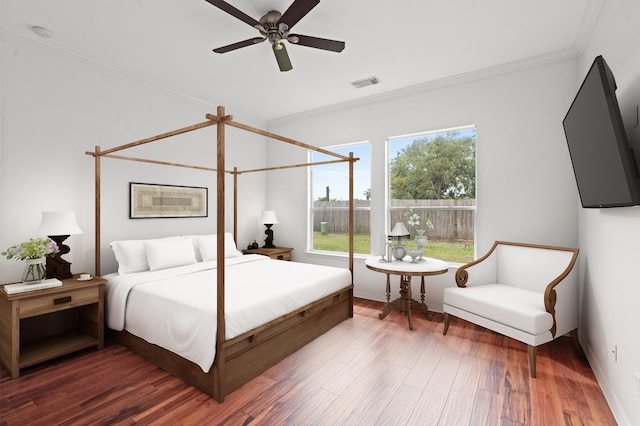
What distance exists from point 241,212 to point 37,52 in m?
2.86

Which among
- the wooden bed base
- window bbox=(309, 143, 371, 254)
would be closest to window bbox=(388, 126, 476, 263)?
window bbox=(309, 143, 371, 254)

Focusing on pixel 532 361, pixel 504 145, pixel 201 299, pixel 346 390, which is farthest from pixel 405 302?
pixel 201 299

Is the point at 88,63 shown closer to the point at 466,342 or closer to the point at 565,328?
the point at 466,342

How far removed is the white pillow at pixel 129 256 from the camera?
126 inches

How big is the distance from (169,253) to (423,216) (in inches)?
122

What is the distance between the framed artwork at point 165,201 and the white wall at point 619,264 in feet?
13.9

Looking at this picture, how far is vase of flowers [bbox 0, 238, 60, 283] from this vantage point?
8.04ft

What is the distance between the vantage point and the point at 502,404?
2.01 m

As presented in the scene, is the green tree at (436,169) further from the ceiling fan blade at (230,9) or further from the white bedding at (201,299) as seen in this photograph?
the ceiling fan blade at (230,9)

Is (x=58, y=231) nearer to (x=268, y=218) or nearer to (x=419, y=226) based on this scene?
(x=268, y=218)

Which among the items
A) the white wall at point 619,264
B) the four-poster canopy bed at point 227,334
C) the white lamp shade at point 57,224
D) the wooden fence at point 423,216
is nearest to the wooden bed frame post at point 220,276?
the four-poster canopy bed at point 227,334

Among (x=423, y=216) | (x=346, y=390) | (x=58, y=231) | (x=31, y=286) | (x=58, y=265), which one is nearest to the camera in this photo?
(x=346, y=390)

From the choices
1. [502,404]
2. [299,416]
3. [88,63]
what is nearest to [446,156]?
[502,404]

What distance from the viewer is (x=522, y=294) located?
9.41 ft
